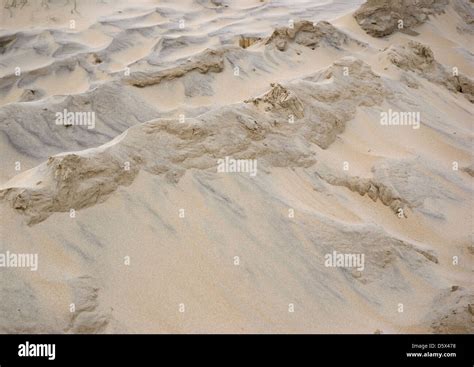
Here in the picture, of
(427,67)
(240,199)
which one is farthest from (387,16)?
(240,199)

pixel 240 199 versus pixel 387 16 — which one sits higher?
pixel 240 199

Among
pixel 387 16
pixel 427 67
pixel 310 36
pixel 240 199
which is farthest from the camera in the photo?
pixel 387 16

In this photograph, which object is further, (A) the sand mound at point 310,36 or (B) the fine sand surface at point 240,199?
(A) the sand mound at point 310,36

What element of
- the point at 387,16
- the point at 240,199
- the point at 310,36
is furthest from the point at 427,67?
the point at 240,199

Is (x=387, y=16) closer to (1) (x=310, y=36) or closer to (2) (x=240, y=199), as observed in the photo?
(1) (x=310, y=36)

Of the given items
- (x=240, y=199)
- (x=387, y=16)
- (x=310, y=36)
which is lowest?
(x=310, y=36)

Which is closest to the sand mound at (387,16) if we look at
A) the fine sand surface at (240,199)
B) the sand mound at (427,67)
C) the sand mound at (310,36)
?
the sand mound at (310,36)

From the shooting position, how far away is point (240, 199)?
15.4ft

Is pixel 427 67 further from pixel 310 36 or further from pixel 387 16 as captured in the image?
pixel 310 36

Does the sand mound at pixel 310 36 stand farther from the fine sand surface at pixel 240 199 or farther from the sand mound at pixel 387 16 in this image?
the sand mound at pixel 387 16

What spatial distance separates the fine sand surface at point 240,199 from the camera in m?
4.00

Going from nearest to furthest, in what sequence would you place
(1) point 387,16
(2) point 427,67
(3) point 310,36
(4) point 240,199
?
(4) point 240,199 < (2) point 427,67 < (3) point 310,36 < (1) point 387,16

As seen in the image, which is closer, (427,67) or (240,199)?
(240,199)

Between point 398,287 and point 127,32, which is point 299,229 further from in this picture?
point 127,32
